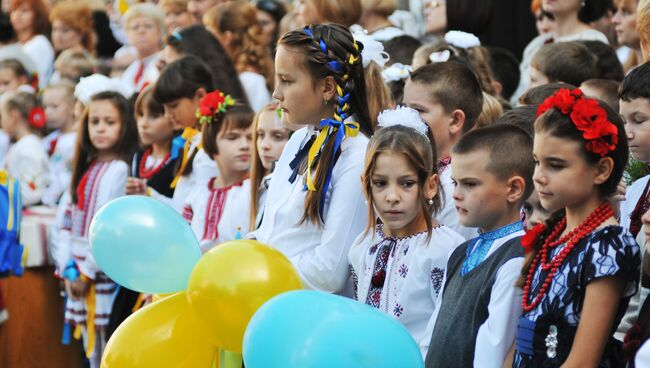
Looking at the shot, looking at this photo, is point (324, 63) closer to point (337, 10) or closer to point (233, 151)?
point (233, 151)

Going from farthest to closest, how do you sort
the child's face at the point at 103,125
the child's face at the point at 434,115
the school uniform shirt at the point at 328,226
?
1. the child's face at the point at 103,125
2. the child's face at the point at 434,115
3. the school uniform shirt at the point at 328,226

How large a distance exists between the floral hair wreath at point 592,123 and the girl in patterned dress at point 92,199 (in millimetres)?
3703

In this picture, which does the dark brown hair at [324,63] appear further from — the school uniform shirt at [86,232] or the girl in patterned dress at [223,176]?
the school uniform shirt at [86,232]

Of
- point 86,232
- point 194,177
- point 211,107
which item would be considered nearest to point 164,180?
point 194,177

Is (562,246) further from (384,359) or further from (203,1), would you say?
(203,1)

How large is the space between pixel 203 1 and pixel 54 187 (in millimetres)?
2117

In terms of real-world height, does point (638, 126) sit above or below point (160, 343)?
above

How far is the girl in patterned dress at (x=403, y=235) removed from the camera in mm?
3684

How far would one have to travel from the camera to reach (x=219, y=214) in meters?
5.42

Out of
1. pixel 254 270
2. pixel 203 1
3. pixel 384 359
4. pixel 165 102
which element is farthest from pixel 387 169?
pixel 203 1

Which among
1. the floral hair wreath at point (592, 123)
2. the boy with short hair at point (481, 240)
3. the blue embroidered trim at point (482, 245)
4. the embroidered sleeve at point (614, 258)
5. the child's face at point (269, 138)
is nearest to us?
the embroidered sleeve at point (614, 258)

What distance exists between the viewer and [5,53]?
31.9 ft

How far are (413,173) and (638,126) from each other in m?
0.75

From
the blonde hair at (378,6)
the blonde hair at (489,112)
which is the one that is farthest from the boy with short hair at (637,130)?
the blonde hair at (378,6)
